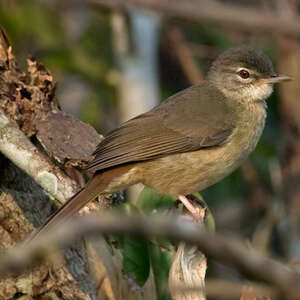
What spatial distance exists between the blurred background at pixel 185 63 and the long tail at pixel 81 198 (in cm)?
231

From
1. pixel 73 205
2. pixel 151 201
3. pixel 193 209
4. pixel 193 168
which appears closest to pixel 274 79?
pixel 193 168

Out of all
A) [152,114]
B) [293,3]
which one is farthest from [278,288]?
[293,3]

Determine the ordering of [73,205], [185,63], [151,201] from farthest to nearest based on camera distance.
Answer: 1. [185,63]
2. [151,201]
3. [73,205]

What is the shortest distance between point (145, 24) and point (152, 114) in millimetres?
2800

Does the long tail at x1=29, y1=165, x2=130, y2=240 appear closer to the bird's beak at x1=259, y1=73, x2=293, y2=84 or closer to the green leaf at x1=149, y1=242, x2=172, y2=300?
the green leaf at x1=149, y1=242, x2=172, y2=300

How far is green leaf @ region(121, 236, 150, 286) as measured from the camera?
11.4 feet

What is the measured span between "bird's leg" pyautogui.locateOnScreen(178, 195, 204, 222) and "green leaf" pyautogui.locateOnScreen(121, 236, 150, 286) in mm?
497

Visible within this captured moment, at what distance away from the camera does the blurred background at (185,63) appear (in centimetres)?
649

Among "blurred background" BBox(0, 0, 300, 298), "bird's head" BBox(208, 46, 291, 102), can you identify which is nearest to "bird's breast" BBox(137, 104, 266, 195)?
"bird's head" BBox(208, 46, 291, 102)

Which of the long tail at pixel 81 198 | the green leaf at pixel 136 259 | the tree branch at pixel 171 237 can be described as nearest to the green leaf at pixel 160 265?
the green leaf at pixel 136 259

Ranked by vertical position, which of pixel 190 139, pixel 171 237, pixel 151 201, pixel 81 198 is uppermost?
pixel 171 237

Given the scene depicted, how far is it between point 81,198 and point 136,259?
1.45 ft

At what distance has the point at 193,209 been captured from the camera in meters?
4.30

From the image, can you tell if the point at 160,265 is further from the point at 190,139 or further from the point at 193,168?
the point at 190,139
